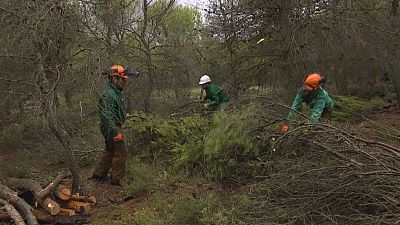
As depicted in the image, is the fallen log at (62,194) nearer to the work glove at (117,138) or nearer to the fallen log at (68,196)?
the fallen log at (68,196)

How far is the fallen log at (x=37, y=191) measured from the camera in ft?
18.0

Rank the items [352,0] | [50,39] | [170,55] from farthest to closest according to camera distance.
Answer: [170,55]
[352,0]
[50,39]

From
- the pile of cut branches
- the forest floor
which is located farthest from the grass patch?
the pile of cut branches

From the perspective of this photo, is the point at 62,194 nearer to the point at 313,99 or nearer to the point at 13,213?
the point at 13,213

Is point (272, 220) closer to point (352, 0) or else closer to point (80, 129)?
point (80, 129)

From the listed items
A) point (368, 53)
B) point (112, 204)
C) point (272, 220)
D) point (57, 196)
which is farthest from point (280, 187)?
point (368, 53)

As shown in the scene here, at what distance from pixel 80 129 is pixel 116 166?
2887 mm

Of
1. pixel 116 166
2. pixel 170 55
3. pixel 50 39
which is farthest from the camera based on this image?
pixel 170 55

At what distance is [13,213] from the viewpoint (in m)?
5.14

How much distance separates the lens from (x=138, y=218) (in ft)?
17.7

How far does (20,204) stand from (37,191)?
1.34 feet

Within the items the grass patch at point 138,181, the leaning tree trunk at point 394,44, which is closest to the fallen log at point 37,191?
the grass patch at point 138,181

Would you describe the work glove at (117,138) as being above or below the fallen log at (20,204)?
above

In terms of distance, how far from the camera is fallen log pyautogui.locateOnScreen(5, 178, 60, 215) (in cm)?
548
